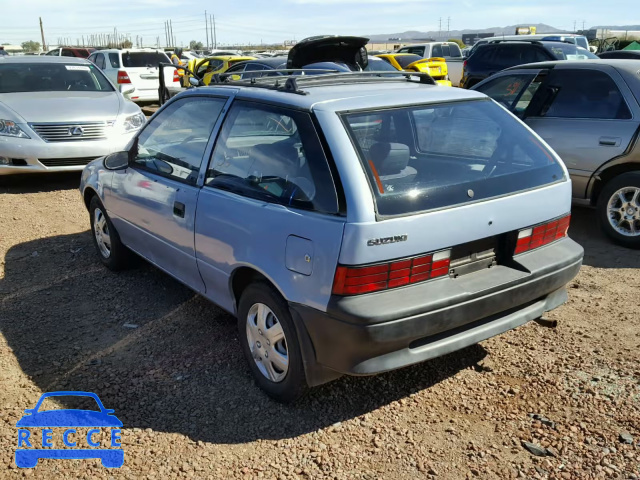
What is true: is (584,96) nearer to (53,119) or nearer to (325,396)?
(325,396)

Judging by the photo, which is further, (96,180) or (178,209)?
(96,180)

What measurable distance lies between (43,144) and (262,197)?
589cm

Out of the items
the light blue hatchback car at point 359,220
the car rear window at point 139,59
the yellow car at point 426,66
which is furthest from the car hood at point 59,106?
the car rear window at point 139,59

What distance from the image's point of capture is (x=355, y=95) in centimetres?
344

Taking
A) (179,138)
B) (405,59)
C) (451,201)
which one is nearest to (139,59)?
(405,59)

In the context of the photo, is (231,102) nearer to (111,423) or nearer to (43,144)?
(111,423)

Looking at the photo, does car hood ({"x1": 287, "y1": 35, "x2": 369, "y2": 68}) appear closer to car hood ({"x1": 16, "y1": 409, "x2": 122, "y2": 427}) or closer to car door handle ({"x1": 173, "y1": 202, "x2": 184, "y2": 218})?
car door handle ({"x1": 173, "y1": 202, "x2": 184, "y2": 218})

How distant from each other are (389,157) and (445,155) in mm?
584

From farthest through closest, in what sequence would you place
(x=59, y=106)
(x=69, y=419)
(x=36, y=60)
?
(x=36, y=60) < (x=59, y=106) < (x=69, y=419)

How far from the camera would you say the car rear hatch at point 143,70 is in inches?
698

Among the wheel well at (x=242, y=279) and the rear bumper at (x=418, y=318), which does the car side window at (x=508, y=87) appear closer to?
the rear bumper at (x=418, y=318)

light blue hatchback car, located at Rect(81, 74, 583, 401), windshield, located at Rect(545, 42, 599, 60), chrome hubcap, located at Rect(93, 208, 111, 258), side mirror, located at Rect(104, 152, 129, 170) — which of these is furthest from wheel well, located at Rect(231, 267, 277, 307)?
windshield, located at Rect(545, 42, 599, 60)

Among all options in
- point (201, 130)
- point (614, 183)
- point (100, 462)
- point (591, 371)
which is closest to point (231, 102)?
A: point (201, 130)

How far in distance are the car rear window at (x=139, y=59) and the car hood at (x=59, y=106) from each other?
953 cm
